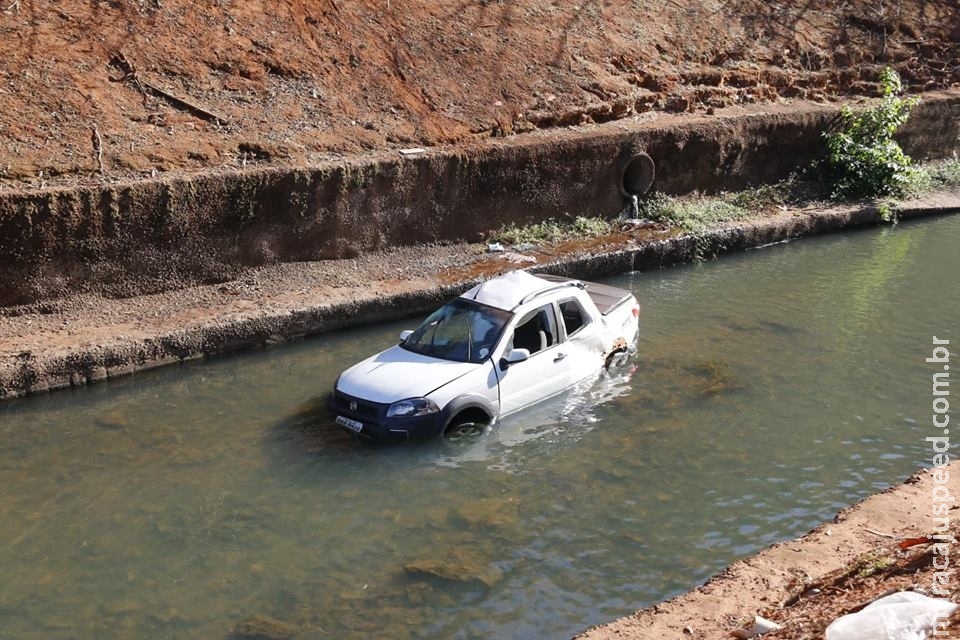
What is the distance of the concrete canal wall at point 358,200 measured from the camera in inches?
579

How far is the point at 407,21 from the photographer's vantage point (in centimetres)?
2134

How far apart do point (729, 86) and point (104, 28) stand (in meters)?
13.7

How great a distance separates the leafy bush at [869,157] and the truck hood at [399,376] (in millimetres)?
13725

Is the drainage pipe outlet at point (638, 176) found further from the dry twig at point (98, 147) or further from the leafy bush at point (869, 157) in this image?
the dry twig at point (98, 147)

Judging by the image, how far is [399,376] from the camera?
1152 cm

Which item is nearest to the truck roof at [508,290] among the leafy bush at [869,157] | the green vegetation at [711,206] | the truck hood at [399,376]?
the truck hood at [399,376]

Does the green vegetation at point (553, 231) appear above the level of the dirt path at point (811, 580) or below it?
above

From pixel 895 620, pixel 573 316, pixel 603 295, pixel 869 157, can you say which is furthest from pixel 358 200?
pixel 895 620

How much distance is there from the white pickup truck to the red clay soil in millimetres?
5907

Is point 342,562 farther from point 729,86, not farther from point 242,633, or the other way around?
point 729,86

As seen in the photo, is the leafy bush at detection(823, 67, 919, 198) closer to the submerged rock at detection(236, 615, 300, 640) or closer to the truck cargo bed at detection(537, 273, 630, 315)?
the truck cargo bed at detection(537, 273, 630, 315)

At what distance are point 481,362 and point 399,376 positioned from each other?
0.97 metres

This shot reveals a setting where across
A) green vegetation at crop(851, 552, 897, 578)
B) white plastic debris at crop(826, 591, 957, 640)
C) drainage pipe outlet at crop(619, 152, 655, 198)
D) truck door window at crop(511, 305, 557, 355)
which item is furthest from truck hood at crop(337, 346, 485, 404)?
drainage pipe outlet at crop(619, 152, 655, 198)

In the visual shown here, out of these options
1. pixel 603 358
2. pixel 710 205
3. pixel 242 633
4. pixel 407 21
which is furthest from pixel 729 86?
pixel 242 633
